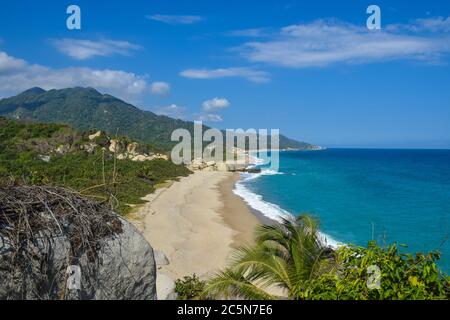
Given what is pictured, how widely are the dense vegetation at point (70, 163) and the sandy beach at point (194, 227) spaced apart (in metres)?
2.53

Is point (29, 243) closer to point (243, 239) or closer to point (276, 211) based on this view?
point (243, 239)

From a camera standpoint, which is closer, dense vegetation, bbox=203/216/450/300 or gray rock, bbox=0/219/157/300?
→ dense vegetation, bbox=203/216/450/300

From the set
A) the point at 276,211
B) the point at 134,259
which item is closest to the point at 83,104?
the point at 276,211

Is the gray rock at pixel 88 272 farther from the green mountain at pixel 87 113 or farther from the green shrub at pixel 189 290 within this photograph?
the green mountain at pixel 87 113

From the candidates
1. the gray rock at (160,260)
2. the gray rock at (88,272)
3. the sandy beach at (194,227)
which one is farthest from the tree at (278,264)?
the gray rock at (160,260)

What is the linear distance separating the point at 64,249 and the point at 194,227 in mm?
19387

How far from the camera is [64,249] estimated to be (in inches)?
207

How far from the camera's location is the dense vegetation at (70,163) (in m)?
29.5

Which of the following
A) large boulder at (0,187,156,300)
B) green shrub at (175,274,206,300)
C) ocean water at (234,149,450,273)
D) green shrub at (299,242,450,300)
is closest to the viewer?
green shrub at (299,242,450,300)

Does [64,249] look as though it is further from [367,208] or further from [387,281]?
[367,208]

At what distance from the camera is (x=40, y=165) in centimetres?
3300

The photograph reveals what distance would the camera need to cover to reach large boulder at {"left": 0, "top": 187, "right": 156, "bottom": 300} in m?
4.82

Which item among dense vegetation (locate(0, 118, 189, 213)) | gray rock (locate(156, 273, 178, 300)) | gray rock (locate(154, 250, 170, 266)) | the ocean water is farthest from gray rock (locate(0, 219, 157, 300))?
dense vegetation (locate(0, 118, 189, 213))

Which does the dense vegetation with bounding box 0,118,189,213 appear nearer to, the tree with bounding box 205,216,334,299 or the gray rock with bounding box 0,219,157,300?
the tree with bounding box 205,216,334,299
